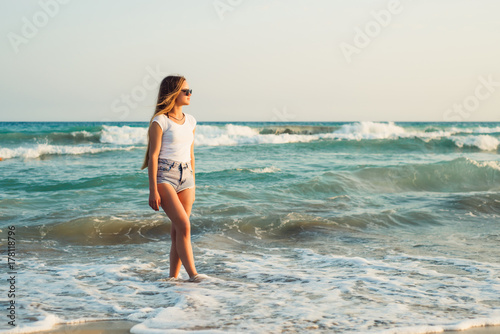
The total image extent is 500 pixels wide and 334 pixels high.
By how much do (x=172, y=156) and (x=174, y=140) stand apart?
15cm

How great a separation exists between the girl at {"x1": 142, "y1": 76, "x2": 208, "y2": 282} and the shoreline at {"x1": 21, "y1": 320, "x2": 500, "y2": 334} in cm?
112

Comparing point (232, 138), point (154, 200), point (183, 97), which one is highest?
point (183, 97)

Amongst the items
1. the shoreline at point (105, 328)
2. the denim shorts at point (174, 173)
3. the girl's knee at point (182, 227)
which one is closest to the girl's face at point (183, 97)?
the denim shorts at point (174, 173)

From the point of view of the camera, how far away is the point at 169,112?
4.70 metres

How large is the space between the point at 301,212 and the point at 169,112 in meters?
5.11

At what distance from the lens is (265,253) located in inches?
259

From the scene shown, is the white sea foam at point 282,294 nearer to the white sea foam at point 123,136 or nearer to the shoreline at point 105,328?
the shoreline at point 105,328

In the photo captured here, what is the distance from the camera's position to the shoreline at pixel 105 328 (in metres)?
3.66

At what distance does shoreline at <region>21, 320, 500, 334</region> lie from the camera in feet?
12.0

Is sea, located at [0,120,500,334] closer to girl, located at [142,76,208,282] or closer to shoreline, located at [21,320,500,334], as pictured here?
shoreline, located at [21,320,500,334]

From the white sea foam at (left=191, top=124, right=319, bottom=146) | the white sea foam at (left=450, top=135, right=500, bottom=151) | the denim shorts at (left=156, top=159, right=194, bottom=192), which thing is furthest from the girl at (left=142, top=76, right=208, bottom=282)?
the white sea foam at (left=450, top=135, right=500, bottom=151)

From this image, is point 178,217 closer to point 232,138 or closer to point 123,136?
point 232,138

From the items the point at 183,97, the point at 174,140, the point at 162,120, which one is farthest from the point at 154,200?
the point at 183,97

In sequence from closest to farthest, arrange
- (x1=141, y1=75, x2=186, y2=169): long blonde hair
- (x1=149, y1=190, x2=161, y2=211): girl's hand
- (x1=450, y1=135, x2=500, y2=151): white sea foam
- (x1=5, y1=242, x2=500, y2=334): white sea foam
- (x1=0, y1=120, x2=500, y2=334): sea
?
(x1=5, y1=242, x2=500, y2=334): white sea foam → (x1=0, y1=120, x2=500, y2=334): sea → (x1=149, y1=190, x2=161, y2=211): girl's hand → (x1=141, y1=75, x2=186, y2=169): long blonde hair → (x1=450, y1=135, x2=500, y2=151): white sea foam
